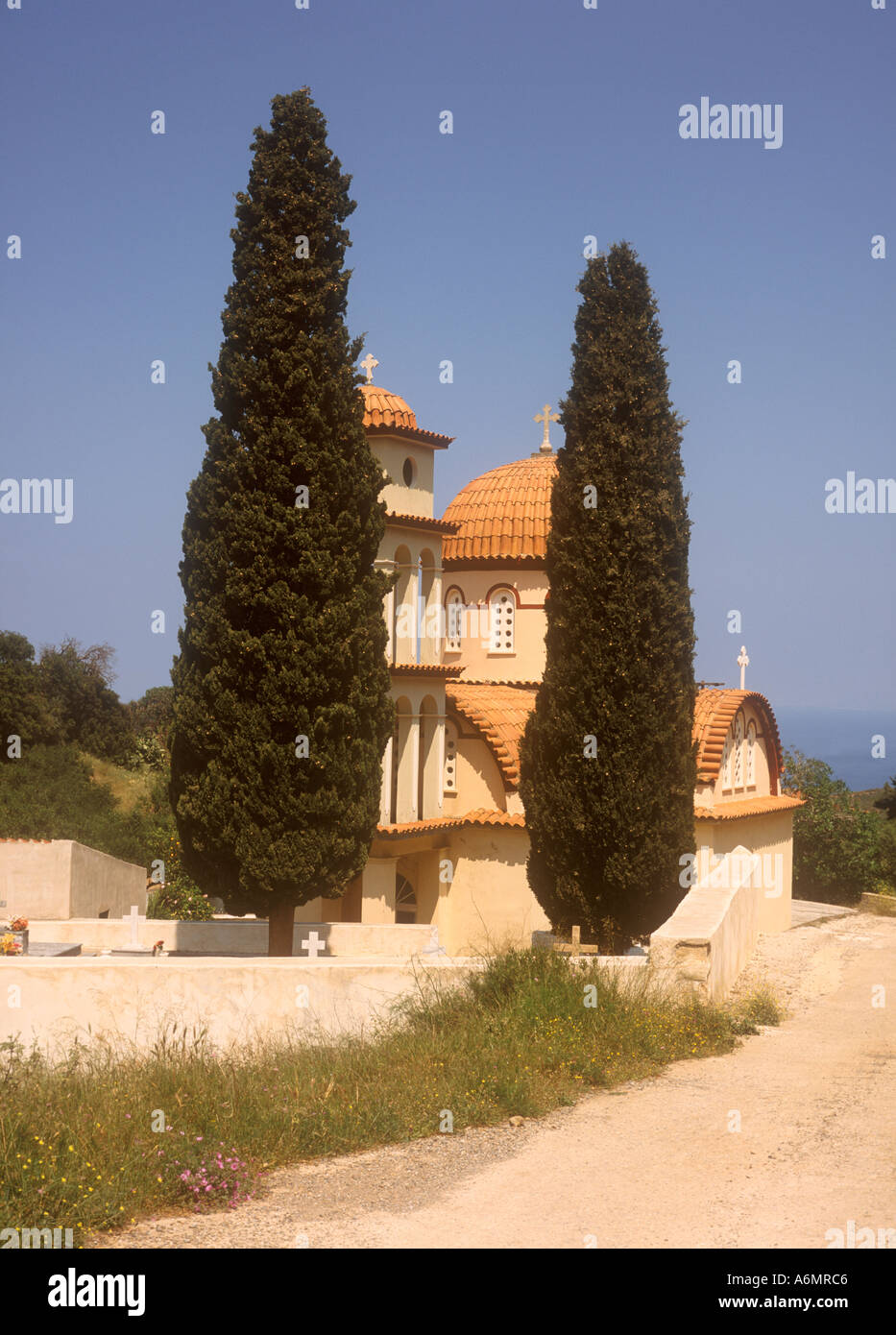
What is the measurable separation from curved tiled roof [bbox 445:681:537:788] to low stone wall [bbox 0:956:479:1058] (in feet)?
39.2

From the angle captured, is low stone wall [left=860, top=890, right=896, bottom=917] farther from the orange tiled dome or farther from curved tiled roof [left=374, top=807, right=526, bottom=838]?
the orange tiled dome

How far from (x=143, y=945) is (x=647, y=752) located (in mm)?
8177

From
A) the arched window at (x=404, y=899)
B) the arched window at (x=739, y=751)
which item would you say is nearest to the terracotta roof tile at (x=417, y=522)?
the arched window at (x=404, y=899)

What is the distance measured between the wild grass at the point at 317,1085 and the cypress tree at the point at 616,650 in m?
6.76

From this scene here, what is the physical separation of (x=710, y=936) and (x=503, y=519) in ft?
56.8

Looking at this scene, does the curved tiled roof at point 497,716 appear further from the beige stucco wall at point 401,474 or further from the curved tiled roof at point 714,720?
the beige stucco wall at point 401,474

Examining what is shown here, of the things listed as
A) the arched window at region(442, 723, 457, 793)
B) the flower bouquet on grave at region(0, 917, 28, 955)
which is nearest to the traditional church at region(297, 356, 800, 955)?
the arched window at region(442, 723, 457, 793)

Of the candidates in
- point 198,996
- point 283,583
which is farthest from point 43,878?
point 198,996

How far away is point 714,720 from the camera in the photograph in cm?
2573

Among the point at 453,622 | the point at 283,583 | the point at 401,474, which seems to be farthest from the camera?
the point at 453,622

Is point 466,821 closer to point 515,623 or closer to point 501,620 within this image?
point 515,623

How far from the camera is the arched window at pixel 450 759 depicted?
25.3 metres
